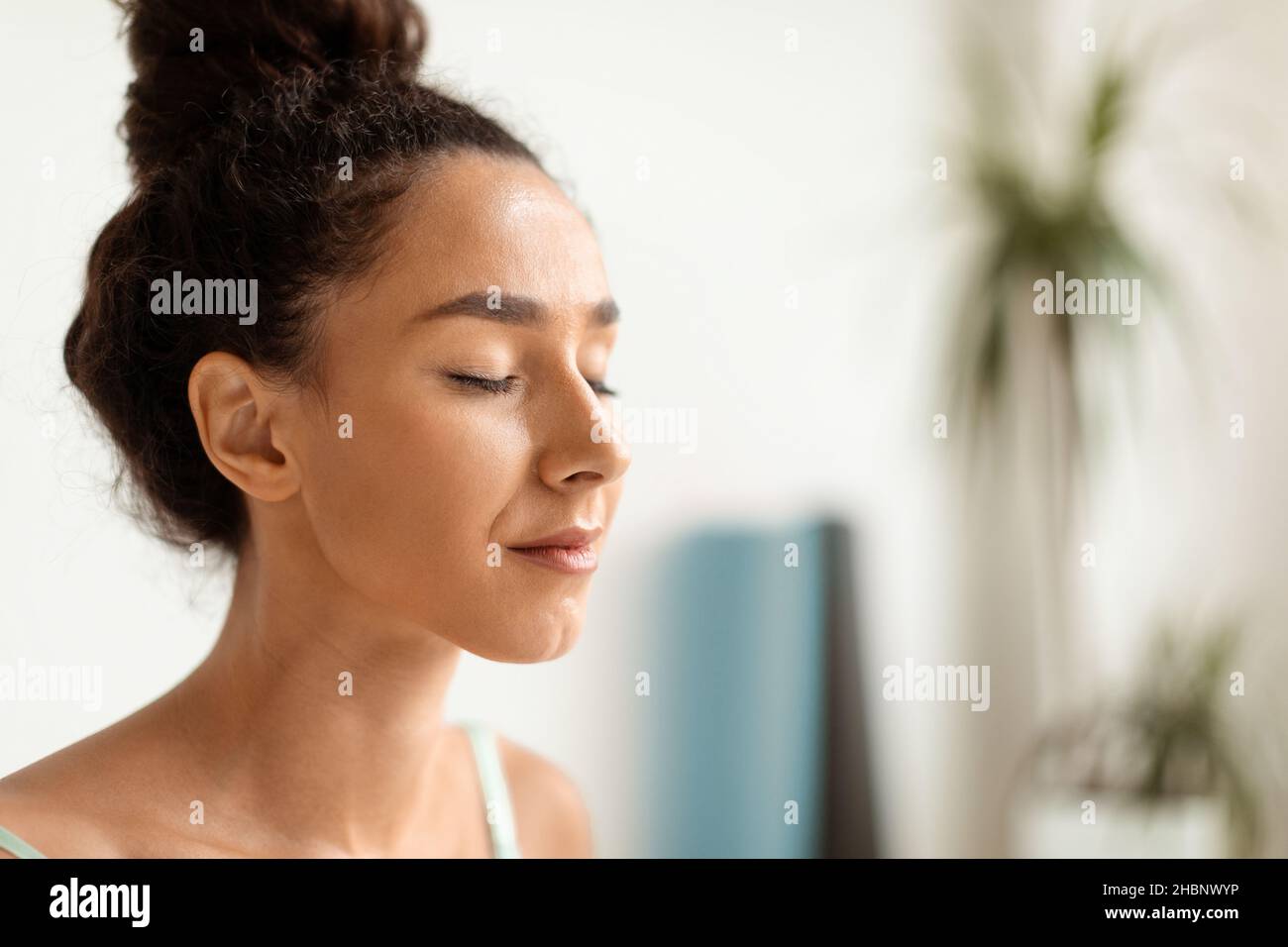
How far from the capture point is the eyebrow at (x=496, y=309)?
863 millimetres

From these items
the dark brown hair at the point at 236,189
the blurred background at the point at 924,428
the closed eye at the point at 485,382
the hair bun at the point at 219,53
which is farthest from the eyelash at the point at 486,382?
the blurred background at the point at 924,428

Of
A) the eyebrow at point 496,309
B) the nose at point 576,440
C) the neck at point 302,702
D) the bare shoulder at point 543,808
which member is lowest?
the bare shoulder at point 543,808

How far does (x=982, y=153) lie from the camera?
1.75 meters

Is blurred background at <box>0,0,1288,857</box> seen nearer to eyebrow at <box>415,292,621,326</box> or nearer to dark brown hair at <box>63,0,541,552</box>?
dark brown hair at <box>63,0,541,552</box>

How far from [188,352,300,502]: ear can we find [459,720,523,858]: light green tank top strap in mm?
414

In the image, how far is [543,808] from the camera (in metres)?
1.21

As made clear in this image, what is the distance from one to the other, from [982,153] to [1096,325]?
337 mm

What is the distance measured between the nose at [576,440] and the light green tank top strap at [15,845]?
50 cm

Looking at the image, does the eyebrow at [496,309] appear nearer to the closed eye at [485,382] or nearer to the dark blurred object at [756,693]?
the closed eye at [485,382]

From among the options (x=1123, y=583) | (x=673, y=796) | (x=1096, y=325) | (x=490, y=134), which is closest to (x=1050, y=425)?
(x=1096, y=325)

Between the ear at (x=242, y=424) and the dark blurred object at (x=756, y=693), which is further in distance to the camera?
the dark blurred object at (x=756, y=693)

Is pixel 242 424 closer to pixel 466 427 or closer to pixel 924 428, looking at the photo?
pixel 466 427

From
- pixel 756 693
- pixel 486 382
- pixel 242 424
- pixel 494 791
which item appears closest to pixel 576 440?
pixel 486 382
